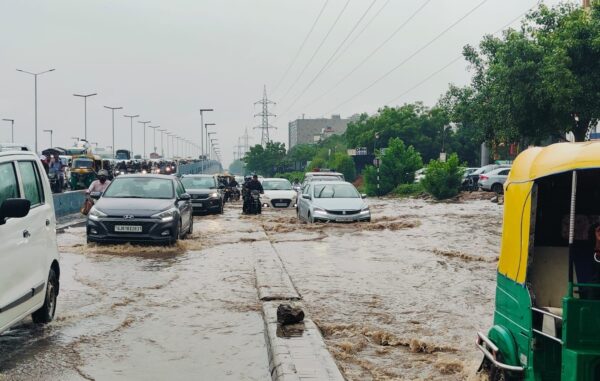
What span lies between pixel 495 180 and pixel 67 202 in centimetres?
2378

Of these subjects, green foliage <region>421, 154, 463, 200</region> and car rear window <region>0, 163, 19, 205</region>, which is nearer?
car rear window <region>0, 163, 19, 205</region>

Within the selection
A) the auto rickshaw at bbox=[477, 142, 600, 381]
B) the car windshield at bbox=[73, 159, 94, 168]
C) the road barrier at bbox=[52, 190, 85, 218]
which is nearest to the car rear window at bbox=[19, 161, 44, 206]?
the auto rickshaw at bbox=[477, 142, 600, 381]

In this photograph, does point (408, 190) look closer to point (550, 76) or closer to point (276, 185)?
point (276, 185)

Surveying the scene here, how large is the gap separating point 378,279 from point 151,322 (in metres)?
4.93

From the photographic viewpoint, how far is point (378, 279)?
12.3 m

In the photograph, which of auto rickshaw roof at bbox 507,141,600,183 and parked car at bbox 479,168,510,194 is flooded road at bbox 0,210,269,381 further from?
parked car at bbox 479,168,510,194

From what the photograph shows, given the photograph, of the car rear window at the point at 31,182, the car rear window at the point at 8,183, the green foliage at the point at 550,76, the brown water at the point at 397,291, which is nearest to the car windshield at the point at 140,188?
the brown water at the point at 397,291

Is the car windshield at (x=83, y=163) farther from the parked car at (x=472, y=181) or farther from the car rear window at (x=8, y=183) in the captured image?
the car rear window at (x=8, y=183)

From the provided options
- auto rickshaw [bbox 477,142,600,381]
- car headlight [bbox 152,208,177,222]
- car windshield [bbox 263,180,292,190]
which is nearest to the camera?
auto rickshaw [bbox 477,142,600,381]

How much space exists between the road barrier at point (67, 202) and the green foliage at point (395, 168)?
74.8ft

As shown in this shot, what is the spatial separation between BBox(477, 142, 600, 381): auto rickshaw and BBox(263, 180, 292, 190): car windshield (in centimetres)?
2812

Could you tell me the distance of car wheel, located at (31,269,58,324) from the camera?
7.90 meters

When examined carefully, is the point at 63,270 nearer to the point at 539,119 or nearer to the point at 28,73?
the point at 539,119

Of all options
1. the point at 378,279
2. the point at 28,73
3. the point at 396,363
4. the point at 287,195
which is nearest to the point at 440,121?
the point at 28,73
